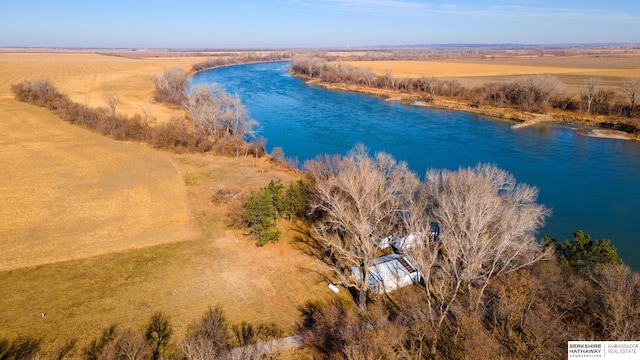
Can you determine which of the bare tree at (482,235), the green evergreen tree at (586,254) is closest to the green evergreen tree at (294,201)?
the bare tree at (482,235)

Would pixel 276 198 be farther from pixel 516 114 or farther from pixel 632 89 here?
pixel 632 89

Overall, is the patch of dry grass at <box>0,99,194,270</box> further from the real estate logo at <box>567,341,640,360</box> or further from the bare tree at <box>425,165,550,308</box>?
A: the real estate logo at <box>567,341,640,360</box>

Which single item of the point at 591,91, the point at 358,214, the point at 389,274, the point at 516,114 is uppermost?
the point at 591,91

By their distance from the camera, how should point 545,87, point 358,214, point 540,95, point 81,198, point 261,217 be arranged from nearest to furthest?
1. point 358,214
2. point 261,217
3. point 81,198
4. point 545,87
5. point 540,95

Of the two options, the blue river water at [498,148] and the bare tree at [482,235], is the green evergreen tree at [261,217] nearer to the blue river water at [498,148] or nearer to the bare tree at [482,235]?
the bare tree at [482,235]

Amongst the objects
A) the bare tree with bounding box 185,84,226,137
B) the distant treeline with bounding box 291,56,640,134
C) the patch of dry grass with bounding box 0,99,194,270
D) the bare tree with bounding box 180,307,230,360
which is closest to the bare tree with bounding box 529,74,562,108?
the distant treeline with bounding box 291,56,640,134

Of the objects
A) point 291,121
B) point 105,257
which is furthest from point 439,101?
point 105,257

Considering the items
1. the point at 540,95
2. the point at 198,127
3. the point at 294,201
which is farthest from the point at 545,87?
the point at 198,127
